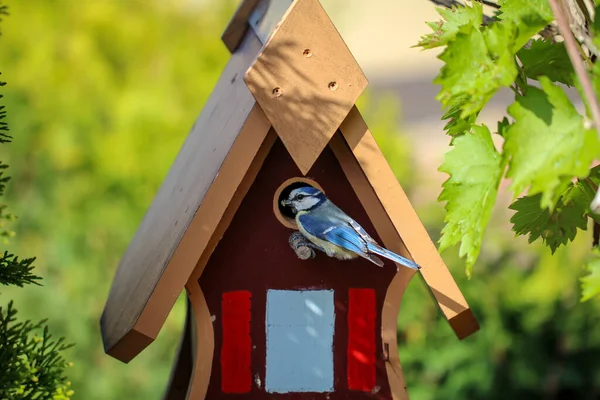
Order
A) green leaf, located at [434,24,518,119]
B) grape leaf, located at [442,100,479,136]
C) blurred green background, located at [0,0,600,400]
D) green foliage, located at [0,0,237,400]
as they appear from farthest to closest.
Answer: green foliage, located at [0,0,237,400] < blurred green background, located at [0,0,600,400] < grape leaf, located at [442,100,479,136] < green leaf, located at [434,24,518,119]

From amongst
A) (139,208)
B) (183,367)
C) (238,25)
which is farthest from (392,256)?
(139,208)

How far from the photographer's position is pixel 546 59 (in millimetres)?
1527

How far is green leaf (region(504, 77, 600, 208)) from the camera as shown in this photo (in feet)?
4.10

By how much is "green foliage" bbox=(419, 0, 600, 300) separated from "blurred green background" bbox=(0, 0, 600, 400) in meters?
2.03

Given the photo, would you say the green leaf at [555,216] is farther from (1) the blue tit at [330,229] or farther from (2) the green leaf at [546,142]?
(2) the green leaf at [546,142]

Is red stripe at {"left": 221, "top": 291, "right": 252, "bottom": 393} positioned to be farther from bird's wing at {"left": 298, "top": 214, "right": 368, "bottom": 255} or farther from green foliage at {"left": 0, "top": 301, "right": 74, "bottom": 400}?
green foliage at {"left": 0, "top": 301, "right": 74, "bottom": 400}

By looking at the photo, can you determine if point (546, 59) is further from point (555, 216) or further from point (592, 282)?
point (592, 282)

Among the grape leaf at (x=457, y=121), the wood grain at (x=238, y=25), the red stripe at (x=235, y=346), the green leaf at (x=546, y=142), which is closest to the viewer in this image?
the green leaf at (x=546, y=142)

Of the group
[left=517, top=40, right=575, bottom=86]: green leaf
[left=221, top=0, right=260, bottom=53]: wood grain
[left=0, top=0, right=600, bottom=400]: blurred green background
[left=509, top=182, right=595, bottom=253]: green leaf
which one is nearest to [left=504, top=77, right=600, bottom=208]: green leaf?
[left=517, top=40, right=575, bottom=86]: green leaf

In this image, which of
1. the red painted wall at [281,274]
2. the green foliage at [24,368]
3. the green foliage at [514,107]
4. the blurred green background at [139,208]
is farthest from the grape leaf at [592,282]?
the blurred green background at [139,208]

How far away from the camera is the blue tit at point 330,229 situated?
5.65ft

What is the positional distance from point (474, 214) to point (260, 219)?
2.01 feet

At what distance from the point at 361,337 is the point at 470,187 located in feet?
2.00

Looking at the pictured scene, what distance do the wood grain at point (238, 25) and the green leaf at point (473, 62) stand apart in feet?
4.18
